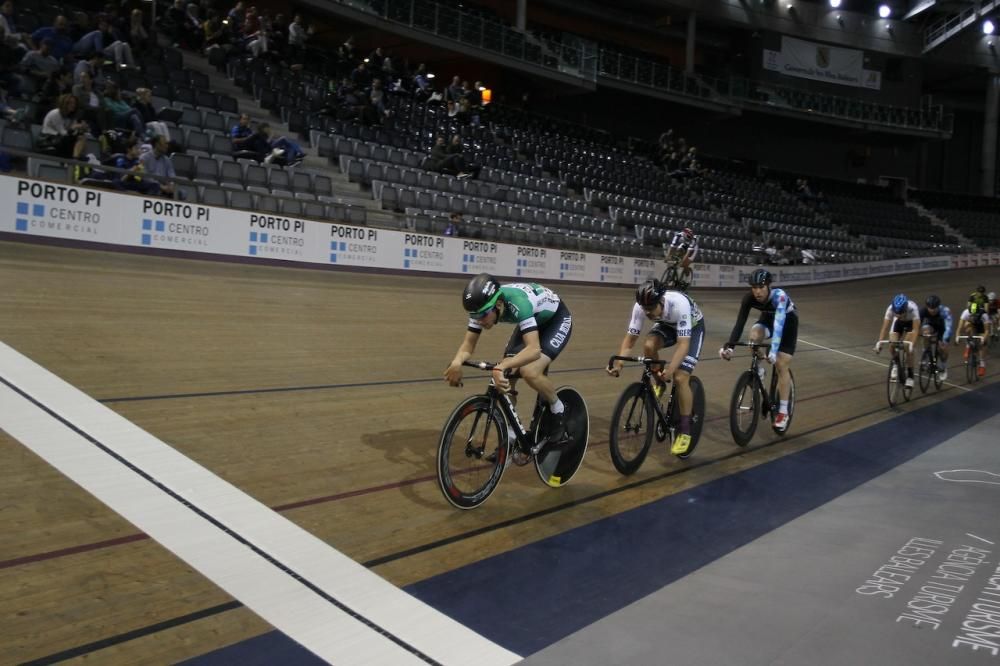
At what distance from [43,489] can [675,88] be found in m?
26.0

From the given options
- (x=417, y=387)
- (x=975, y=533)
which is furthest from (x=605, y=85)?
(x=975, y=533)

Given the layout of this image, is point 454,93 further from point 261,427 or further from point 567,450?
point 567,450

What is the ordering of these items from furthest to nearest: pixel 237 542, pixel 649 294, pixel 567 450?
pixel 649 294 < pixel 567 450 < pixel 237 542

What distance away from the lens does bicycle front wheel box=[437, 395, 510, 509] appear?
3.50 meters

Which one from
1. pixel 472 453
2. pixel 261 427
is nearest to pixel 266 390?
pixel 261 427

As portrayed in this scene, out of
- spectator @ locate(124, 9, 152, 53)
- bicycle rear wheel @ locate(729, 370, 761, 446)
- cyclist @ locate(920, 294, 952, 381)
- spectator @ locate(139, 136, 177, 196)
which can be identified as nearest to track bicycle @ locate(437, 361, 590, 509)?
bicycle rear wheel @ locate(729, 370, 761, 446)

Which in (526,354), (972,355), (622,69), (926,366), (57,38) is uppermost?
(622,69)

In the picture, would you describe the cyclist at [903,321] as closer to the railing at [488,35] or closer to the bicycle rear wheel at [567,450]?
the bicycle rear wheel at [567,450]

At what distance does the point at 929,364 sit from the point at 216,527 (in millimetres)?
9012

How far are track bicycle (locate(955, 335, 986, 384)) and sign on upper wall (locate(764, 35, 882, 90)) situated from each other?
884 inches

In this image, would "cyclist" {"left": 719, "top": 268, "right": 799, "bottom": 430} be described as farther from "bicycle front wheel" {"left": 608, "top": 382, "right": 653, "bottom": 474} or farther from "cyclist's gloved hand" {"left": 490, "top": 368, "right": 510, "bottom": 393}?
"cyclist's gloved hand" {"left": 490, "top": 368, "right": 510, "bottom": 393}

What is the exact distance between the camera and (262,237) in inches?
389

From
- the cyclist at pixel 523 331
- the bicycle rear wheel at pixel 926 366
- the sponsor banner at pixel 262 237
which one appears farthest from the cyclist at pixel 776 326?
the sponsor banner at pixel 262 237

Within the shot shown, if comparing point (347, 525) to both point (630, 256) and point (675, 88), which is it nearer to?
point (630, 256)
